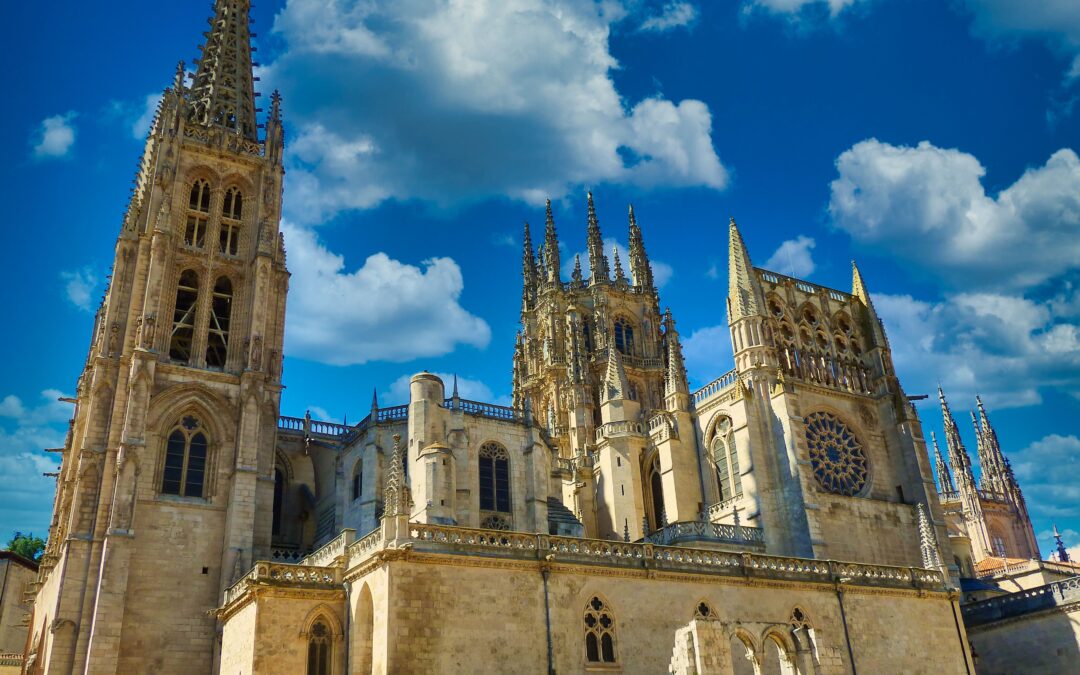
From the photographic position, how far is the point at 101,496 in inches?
1275

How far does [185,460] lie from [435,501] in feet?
34.1

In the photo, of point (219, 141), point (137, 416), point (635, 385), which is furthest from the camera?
point (635, 385)

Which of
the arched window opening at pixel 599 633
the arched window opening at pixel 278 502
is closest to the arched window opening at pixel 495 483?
the arched window opening at pixel 278 502

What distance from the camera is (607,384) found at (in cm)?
4562

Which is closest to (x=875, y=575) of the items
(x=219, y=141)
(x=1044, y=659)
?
(x=1044, y=659)

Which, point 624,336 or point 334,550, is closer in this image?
point 334,550

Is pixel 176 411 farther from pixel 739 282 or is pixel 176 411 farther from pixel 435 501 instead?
pixel 739 282

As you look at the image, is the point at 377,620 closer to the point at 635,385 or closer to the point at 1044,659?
the point at 1044,659

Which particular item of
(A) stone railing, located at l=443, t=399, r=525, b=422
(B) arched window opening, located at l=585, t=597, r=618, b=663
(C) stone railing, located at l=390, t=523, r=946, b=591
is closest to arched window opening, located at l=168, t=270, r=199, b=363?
(A) stone railing, located at l=443, t=399, r=525, b=422

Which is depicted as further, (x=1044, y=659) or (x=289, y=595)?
(x=1044, y=659)

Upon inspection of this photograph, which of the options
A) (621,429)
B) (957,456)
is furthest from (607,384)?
(957,456)

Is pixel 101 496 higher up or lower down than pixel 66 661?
higher up

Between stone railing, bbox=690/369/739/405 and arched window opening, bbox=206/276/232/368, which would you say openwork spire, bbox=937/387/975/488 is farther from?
arched window opening, bbox=206/276/232/368

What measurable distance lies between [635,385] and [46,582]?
3532cm
